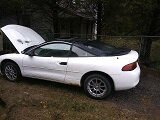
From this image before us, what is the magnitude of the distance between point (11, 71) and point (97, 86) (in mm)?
2728

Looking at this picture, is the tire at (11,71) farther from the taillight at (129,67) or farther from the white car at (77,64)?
the taillight at (129,67)

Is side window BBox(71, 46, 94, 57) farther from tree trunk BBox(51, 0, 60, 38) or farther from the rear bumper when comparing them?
tree trunk BBox(51, 0, 60, 38)

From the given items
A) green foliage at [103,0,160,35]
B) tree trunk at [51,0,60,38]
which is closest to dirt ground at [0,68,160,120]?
green foliage at [103,0,160,35]

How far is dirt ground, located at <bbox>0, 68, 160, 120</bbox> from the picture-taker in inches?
246

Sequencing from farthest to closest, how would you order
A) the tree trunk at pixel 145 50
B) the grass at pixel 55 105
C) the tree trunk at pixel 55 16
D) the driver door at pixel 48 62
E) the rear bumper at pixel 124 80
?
the tree trunk at pixel 55 16, the tree trunk at pixel 145 50, the driver door at pixel 48 62, the rear bumper at pixel 124 80, the grass at pixel 55 105

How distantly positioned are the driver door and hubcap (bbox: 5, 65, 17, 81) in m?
0.37

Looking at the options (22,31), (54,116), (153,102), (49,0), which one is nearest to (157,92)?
(153,102)

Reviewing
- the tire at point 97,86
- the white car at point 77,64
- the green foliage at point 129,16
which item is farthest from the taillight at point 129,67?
the green foliage at point 129,16

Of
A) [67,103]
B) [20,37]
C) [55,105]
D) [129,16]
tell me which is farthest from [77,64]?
[129,16]

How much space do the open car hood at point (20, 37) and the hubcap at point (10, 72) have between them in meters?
0.56

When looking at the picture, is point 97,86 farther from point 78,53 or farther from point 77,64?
point 78,53

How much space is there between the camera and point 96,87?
7121mm

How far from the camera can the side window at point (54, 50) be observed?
7.57 meters

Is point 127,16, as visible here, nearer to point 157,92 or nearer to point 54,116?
point 157,92
